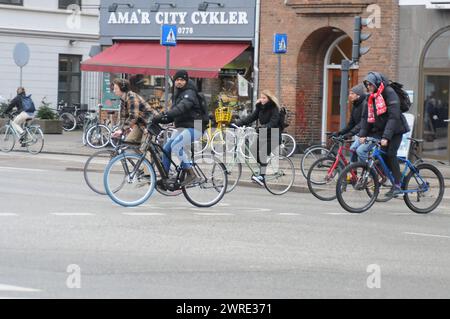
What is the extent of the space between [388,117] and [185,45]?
51.2 feet

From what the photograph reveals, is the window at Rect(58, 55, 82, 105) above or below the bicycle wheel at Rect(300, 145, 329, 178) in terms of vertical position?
above

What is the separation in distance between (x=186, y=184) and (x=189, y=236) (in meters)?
3.05

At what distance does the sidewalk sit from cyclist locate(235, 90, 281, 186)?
0.97 ft

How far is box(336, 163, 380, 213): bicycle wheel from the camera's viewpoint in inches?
559

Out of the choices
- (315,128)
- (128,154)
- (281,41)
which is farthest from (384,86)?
(315,128)

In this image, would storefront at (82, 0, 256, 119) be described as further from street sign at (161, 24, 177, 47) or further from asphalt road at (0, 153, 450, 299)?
asphalt road at (0, 153, 450, 299)

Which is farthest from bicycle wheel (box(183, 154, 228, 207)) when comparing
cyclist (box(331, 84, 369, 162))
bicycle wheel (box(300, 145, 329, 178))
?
bicycle wheel (box(300, 145, 329, 178))

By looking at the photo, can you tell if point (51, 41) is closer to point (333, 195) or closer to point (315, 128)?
point (315, 128)

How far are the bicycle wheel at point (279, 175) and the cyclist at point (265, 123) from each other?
0.32 ft

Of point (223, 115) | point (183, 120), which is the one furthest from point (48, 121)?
point (183, 120)

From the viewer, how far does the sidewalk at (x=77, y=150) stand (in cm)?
1816

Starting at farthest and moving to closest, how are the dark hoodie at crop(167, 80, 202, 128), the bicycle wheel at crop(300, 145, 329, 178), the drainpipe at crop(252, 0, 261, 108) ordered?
the drainpipe at crop(252, 0, 261, 108), the bicycle wheel at crop(300, 145, 329, 178), the dark hoodie at crop(167, 80, 202, 128)

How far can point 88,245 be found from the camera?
10180 millimetres

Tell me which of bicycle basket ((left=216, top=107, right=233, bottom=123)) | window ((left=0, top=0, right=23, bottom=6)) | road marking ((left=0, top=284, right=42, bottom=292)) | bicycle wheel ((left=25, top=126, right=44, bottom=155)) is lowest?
road marking ((left=0, top=284, right=42, bottom=292))
